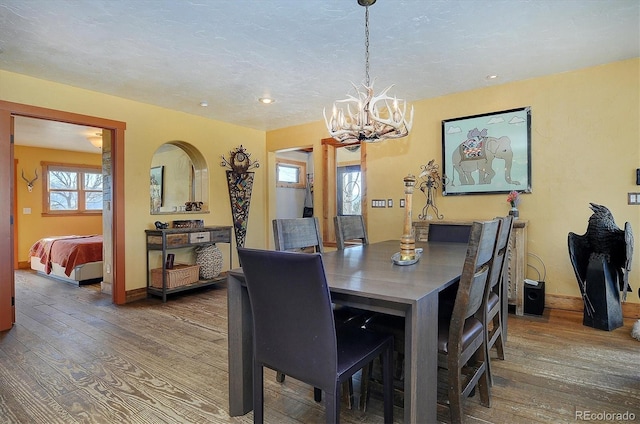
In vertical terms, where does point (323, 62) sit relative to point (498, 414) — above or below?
above

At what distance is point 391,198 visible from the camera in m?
4.54

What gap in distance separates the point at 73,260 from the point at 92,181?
3264 millimetres

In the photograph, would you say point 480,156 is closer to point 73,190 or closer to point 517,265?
point 517,265


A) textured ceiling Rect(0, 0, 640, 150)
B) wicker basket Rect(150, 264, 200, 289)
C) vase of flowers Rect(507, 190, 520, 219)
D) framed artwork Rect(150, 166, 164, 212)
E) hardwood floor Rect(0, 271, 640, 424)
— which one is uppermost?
textured ceiling Rect(0, 0, 640, 150)

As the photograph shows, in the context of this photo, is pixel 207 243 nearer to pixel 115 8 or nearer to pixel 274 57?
pixel 274 57

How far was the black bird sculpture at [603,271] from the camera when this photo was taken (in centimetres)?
293

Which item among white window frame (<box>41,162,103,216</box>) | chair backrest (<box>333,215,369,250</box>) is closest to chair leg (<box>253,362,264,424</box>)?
chair backrest (<box>333,215,369,250</box>)

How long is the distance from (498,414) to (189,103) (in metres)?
4.30

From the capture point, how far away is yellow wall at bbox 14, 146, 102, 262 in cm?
650

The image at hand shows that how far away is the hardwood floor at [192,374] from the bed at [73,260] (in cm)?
152

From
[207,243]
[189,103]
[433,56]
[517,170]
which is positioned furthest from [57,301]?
[517,170]

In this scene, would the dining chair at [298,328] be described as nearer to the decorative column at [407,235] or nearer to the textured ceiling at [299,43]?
the decorative column at [407,235]

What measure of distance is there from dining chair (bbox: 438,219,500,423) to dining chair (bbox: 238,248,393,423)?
0.35 metres

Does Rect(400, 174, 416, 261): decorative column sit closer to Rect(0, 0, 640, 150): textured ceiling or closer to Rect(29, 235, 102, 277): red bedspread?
Rect(0, 0, 640, 150): textured ceiling
